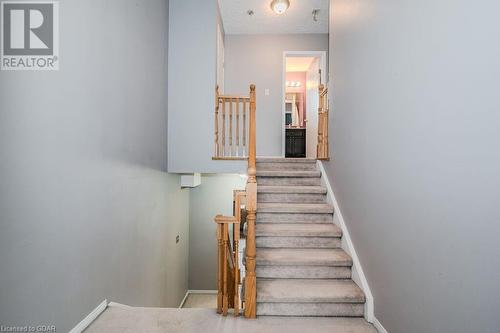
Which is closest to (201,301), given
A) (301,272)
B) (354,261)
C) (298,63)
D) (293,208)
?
(293,208)

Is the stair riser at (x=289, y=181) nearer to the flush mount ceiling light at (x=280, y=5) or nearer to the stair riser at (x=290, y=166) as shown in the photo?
the stair riser at (x=290, y=166)

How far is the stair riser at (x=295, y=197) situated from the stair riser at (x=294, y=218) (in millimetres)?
286

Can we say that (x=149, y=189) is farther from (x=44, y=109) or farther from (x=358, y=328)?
(x=358, y=328)

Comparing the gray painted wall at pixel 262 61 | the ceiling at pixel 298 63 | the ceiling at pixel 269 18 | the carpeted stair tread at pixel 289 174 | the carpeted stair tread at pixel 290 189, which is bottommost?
the carpeted stair tread at pixel 290 189

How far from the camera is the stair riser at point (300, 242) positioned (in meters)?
2.67

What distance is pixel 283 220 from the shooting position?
2.97 metres

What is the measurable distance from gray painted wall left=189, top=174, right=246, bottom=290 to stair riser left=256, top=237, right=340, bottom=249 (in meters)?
2.76

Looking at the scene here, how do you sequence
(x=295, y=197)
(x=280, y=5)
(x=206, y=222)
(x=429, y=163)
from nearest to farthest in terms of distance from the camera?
(x=429, y=163)
(x=295, y=197)
(x=280, y=5)
(x=206, y=222)

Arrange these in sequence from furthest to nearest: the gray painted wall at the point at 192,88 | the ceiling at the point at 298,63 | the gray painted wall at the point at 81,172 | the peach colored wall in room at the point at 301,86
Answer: the peach colored wall in room at the point at 301,86 < the ceiling at the point at 298,63 < the gray painted wall at the point at 192,88 < the gray painted wall at the point at 81,172

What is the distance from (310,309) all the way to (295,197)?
1.42 metres

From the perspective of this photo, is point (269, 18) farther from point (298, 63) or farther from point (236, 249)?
point (236, 249)

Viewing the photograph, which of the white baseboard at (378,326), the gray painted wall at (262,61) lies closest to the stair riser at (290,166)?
the gray painted wall at (262,61)

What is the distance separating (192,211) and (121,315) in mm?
3608

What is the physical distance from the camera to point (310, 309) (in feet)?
6.72
